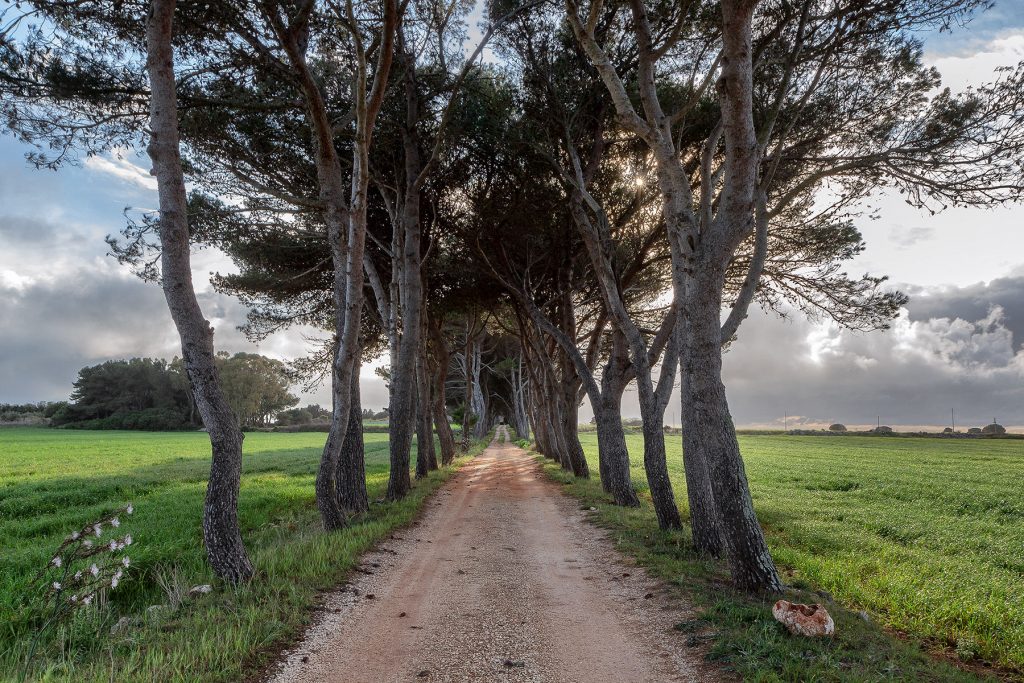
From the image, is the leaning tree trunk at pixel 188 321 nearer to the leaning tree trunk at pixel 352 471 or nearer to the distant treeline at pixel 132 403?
the leaning tree trunk at pixel 352 471

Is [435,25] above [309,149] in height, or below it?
above

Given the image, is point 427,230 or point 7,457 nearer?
point 427,230

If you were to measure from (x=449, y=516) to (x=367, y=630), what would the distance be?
610 centimetres

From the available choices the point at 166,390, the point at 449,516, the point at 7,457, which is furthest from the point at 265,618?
the point at 166,390

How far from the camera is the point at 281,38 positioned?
8.24m

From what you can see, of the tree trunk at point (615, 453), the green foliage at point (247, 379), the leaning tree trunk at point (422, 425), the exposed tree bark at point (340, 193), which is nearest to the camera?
the exposed tree bark at point (340, 193)

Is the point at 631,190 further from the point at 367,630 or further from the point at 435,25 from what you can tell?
the point at 367,630

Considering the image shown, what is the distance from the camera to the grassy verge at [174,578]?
4.06 meters

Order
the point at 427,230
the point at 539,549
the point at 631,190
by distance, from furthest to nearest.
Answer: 1. the point at 427,230
2. the point at 631,190
3. the point at 539,549

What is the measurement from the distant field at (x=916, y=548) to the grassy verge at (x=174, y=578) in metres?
6.13

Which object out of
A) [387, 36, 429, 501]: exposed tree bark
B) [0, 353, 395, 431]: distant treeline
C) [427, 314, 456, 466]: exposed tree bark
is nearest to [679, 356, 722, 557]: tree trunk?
[387, 36, 429, 501]: exposed tree bark

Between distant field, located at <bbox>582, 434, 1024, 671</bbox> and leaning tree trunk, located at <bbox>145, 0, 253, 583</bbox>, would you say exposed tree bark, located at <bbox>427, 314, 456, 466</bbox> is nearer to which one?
distant field, located at <bbox>582, 434, 1024, 671</bbox>

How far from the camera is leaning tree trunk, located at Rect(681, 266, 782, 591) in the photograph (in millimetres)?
5680

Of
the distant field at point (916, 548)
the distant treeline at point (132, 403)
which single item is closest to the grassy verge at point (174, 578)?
the distant field at point (916, 548)
